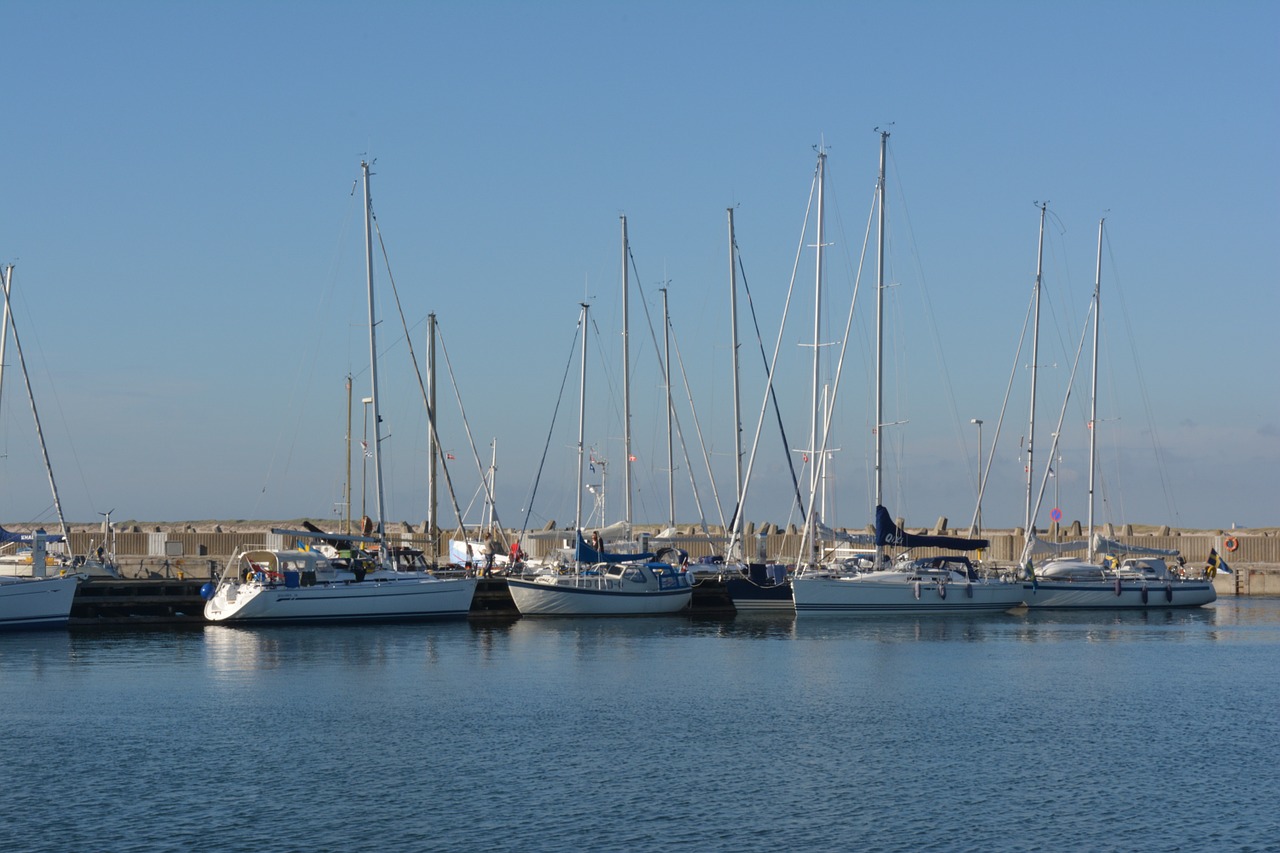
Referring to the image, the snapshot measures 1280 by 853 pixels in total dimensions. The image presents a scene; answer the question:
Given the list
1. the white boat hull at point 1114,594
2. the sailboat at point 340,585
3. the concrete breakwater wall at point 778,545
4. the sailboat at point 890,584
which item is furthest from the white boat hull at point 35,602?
the white boat hull at point 1114,594

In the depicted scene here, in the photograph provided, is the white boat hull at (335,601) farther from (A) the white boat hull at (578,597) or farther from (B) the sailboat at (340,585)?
(A) the white boat hull at (578,597)

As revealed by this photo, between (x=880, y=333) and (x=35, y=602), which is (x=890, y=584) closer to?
(x=880, y=333)

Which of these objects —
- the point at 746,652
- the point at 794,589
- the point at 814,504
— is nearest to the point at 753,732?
the point at 746,652

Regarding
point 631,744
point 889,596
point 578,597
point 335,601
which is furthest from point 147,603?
point 631,744

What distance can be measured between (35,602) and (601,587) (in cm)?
2213

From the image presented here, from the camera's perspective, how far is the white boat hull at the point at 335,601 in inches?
2344

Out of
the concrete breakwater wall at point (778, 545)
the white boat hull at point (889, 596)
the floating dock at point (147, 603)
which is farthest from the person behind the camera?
the concrete breakwater wall at point (778, 545)

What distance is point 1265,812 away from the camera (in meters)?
28.0

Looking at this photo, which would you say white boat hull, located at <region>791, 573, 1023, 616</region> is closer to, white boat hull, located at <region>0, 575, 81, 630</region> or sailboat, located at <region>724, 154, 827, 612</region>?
sailboat, located at <region>724, 154, 827, 612</region>

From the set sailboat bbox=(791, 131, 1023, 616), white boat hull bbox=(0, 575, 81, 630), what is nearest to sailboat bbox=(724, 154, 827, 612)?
sailboat bbox=(791, 131, 1023, 616)

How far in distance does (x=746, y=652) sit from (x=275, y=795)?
87.0 ft

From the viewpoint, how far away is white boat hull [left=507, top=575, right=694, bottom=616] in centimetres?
6431

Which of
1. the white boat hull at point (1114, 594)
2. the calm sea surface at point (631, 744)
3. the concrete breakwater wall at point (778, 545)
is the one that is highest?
the concrete breakwater wall at point (778, 545)

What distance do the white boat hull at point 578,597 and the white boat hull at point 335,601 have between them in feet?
10.5
